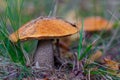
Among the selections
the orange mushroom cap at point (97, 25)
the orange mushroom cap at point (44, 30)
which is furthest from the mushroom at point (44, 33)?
the orange mushroom cap at point (97, 25)

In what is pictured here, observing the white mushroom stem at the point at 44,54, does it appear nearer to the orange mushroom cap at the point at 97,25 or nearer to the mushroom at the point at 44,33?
the mushroom at the point at 44,33

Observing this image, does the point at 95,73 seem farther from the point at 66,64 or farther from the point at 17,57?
the point at 17,57

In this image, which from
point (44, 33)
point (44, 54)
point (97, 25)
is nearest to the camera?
point (44, 33)

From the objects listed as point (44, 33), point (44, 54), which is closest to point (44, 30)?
point (44, 33)

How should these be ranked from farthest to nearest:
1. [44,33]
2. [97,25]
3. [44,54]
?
[97,25]
[44,54]
[44,33]

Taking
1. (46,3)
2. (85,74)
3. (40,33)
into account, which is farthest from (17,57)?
(46,3)

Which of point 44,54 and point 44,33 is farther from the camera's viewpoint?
point 44,54

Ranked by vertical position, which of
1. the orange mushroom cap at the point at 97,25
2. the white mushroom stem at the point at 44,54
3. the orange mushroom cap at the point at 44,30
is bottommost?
the white mushroom stem at the point at 44,54

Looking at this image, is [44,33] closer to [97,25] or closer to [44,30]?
[44,30]
